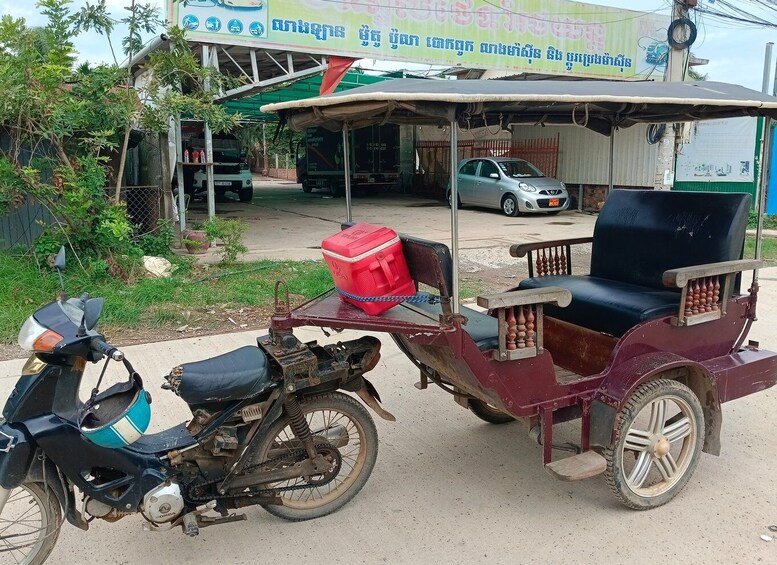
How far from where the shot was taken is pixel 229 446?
9.15 feet

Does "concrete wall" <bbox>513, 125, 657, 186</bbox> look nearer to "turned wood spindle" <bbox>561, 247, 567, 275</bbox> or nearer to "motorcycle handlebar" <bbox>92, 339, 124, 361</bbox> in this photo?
"turned wood spindle" <bbox>561, 247, 567, 275</bbox>

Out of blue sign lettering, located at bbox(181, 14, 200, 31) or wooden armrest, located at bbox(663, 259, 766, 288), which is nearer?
wooden armrest, located at bbox(663, 259, 766, 288)

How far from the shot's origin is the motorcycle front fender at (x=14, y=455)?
2.39 metres

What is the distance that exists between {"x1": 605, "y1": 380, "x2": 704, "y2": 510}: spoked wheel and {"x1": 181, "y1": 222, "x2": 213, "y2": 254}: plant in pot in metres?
7.14

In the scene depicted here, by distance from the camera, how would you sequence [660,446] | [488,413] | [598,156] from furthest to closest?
[598,156], [488,413], [660,446]

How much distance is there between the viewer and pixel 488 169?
1658 centimetres

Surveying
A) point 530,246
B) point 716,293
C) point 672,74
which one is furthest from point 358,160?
point 716,293

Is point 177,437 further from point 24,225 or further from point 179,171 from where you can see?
point 179,171

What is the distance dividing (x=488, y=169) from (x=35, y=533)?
15031mm

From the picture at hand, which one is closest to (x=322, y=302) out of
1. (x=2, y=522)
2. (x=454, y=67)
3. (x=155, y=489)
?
(x=155, y=489)

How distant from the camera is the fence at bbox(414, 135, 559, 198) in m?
18.4

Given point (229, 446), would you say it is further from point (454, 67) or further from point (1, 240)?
point (454, 67)

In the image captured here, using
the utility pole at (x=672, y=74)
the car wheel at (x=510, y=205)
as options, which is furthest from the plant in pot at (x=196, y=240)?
the utility pole at (x=672, y=74)

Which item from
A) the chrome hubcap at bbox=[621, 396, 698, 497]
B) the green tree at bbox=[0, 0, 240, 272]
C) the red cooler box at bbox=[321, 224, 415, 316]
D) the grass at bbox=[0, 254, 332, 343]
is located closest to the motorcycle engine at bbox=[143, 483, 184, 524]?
the red cooler box at bbox=[321, 224, 415, 316]
